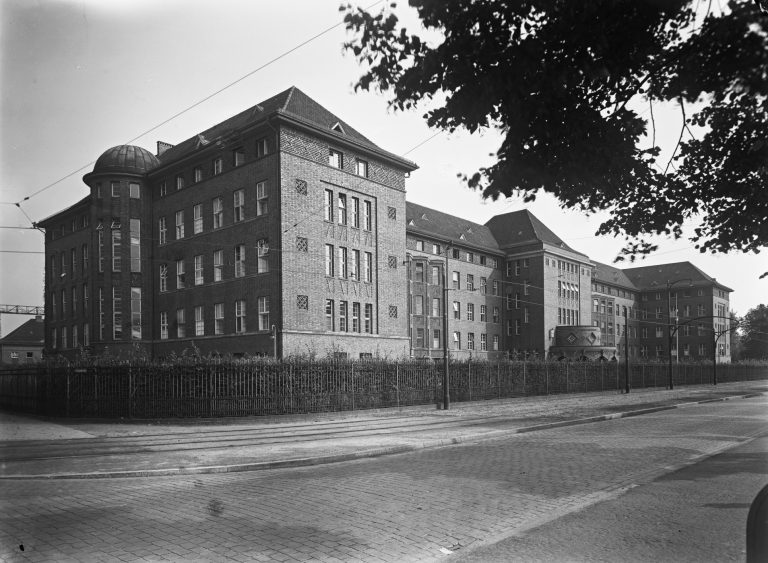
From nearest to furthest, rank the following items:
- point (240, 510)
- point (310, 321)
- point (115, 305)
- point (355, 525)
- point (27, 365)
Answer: point (355, 525) → point (240, 510) → point (27, 365) → point (310, 321) → point (115, 305)

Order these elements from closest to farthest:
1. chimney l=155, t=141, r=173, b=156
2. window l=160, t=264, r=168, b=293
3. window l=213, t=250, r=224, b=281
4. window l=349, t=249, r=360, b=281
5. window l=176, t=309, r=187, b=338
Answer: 1. window l=349, t=249, r=360, b=281
2. window l=213, t=250, r=224, b=281
3. window l=176, t=309, r=187, b=338
4. window l=160, t=264, r=168, b=293
5. chimney l=155, t=141, r=173, b=156

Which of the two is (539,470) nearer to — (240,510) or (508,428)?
(240,510)

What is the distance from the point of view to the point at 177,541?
20.2ft

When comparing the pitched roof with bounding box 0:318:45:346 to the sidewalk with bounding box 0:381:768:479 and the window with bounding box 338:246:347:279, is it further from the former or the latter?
the sidewalk with bounding box 0:381:768:479

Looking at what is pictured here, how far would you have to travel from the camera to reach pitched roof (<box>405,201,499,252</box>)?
201ft

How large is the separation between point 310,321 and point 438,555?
30356 millimetres

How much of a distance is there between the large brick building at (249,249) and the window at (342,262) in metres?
0.13

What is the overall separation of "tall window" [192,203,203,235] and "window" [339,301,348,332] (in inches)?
439

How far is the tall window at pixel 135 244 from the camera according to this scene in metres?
44.0

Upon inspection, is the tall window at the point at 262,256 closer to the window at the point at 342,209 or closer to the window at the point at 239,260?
the window at the point at 239,260

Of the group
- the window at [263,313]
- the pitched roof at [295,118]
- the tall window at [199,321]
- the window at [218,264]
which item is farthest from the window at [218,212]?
the window at [263,313]

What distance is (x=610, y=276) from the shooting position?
9856 centimetres

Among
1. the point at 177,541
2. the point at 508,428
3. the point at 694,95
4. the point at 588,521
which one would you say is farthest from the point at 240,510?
the point at 508,428

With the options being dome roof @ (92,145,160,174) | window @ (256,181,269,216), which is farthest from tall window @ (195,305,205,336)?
dome roof @ (92,145,160,174)
